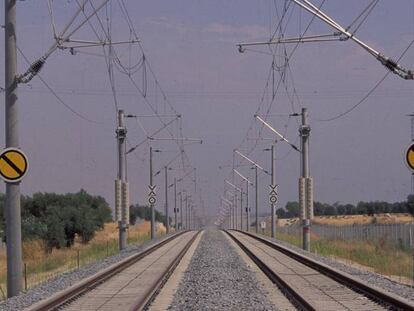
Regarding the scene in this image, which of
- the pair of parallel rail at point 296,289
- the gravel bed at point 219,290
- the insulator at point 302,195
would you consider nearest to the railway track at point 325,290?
the pair of parallel rail at point 296,289

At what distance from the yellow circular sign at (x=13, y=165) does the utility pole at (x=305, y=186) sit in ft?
85.1

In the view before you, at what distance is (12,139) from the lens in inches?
837

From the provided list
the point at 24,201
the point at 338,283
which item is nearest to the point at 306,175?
the point at 338,283

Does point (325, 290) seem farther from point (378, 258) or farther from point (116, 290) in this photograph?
point (378, 258)

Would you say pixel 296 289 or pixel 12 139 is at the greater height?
pixel 12 139

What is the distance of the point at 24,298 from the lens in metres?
20.5

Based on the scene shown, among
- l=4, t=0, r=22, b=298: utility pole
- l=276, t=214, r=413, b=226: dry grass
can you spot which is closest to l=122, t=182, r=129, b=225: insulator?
l=4, t=0, r=22, b=298: utility pole

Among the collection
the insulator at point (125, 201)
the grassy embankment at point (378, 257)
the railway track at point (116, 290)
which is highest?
the insulator at point (125, 201)

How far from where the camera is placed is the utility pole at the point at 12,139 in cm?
2131

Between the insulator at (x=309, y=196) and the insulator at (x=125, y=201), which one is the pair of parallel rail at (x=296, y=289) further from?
the insulator at (x=125, y=201)

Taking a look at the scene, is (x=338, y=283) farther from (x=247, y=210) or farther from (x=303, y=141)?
(x=247, y=210)

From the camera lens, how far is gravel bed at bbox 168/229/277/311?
18.3 meters

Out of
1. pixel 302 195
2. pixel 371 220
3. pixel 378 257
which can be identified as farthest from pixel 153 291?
pixel 371 220

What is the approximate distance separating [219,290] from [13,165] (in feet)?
19.7
